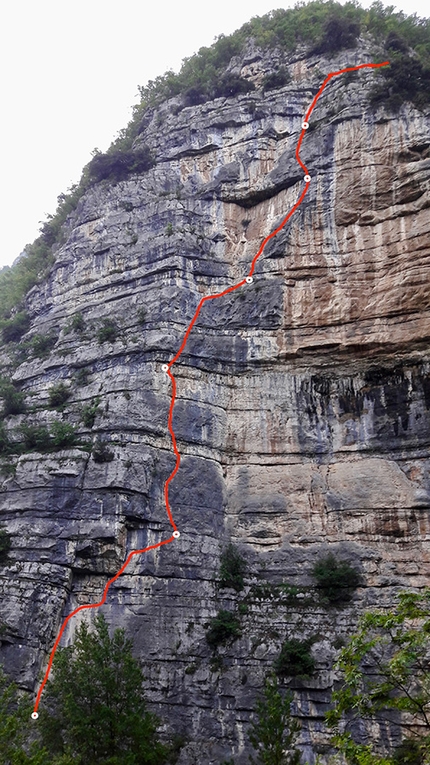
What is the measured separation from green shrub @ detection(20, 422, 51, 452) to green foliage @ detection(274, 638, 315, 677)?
1054 centimetres

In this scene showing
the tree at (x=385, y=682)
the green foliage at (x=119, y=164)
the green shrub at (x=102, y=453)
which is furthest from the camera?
the green foliage at (x=119, y=164)

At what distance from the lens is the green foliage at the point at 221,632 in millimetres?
18031

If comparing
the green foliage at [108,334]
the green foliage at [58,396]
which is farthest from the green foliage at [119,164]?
the green foliage at [58,396]

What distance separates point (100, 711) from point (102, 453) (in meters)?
8.32

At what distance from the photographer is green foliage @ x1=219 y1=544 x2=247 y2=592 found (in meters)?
19.2

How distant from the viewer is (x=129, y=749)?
1423cm

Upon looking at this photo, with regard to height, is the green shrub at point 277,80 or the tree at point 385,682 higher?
the green shrub at point 277,80

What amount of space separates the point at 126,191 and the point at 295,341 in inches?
504

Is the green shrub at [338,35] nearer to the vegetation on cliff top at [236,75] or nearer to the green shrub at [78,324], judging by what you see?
the vegetation on cliff top at [236,75]

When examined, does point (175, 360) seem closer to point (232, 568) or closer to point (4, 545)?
point (232, 568)

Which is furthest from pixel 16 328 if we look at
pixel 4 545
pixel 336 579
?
pixel 336 579

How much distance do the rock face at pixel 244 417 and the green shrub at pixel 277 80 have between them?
7.76 feet

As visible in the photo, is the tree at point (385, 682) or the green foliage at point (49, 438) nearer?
the tree at point (385, 682)

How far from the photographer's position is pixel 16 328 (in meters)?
30.3
